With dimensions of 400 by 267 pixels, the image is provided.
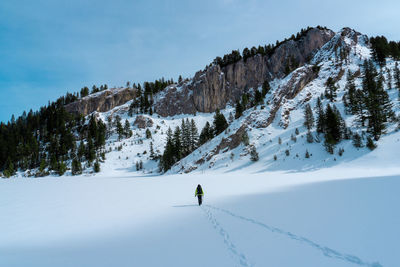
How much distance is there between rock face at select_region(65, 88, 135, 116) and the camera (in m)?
126

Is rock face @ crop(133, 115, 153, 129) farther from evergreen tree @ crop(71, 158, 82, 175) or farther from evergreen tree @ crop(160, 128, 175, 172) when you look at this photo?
evergreen tree @ crop(160, 128, 175, 172)

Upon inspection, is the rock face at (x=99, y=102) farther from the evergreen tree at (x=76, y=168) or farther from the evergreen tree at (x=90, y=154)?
the evergreen tree at (x=76, y=168)

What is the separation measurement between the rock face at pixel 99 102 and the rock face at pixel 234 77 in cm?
3928

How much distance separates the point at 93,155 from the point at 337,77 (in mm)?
89260

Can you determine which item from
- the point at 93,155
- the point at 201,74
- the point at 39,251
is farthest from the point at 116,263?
the point at 201,74

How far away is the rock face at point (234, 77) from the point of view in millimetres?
93125

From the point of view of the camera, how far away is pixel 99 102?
420 ft

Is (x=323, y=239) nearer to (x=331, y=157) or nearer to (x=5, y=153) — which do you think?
(x=331, y=157)

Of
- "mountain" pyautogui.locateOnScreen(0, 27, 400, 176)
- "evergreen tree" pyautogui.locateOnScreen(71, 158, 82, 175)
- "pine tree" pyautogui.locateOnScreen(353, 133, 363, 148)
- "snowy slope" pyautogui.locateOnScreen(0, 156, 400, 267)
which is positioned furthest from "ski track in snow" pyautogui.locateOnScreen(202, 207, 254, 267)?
"evergreen tree" pyautogui.locateOnScreen(71, 158, 82, 175)

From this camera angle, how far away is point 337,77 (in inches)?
2269

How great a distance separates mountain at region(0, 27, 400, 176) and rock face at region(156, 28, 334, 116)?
534 millimetres

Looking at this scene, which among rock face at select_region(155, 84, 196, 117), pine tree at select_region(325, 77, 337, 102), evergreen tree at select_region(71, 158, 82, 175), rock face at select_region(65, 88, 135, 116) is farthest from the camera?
rock face at select_region(65, 88, 135, 116)

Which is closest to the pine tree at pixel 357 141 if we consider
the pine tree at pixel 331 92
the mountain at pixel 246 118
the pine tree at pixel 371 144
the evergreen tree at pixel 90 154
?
the mountain at pixel 246 118

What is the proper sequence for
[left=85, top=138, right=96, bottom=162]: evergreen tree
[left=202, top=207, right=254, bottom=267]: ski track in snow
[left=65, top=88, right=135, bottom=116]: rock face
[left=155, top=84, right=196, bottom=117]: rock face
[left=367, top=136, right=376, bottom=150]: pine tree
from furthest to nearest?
[left=65, top=88, right=135, bottom=116]: rock face
[left=155, top=84, right=196, bottom=117]: rock face
[left=85, top=138, right=96, bottom=162]: evergreen tree
[left=367, top=136, right=376, bottom=150]: pine tree
[left=202, top=207, right=254, bottom=267]: ski track in snow
